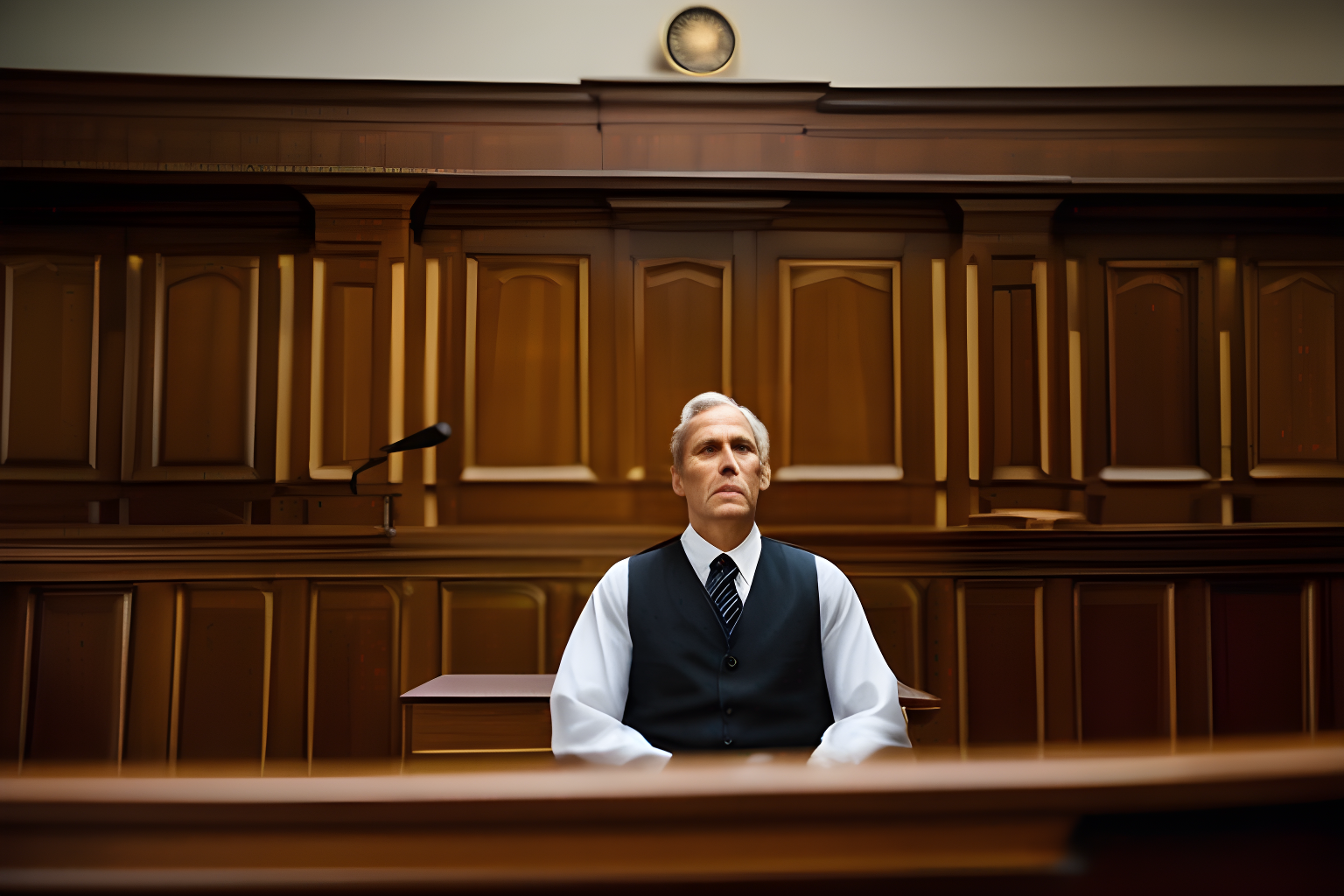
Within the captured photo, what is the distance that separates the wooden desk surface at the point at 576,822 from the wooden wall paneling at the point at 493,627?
2.14 meters

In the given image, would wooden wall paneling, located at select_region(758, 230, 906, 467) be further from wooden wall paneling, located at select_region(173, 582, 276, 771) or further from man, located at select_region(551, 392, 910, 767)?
wooden wall paneling, located at select_region(173, 582, 276, 771)

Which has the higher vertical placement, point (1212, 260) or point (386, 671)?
point (1212, 260)

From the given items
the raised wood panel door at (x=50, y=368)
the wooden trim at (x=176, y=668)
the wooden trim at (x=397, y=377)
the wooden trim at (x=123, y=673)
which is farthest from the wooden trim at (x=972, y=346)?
the raised wood panel door at (x=50, y=368)

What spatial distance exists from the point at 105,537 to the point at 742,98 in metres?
3.27

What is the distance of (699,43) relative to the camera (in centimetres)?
308

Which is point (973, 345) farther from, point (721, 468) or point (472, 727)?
point (472, 727)

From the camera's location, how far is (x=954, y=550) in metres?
2.82

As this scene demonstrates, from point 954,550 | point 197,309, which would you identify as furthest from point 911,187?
point 197,309

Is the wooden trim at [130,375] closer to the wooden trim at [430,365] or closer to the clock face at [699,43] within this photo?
the wooden trim at [430,365]

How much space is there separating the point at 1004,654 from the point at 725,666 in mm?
1959

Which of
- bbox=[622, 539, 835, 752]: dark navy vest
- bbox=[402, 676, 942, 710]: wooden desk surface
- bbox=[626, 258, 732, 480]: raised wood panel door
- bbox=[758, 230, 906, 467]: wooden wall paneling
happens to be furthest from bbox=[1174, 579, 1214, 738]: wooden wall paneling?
bbox=[622, 539, 835, 752]: dark navy vest

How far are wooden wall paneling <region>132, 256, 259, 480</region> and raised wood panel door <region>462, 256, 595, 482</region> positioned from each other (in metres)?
0.99

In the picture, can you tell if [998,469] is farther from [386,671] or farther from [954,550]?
[386,671]

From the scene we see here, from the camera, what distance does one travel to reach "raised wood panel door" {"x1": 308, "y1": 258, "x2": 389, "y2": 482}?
2.90m
